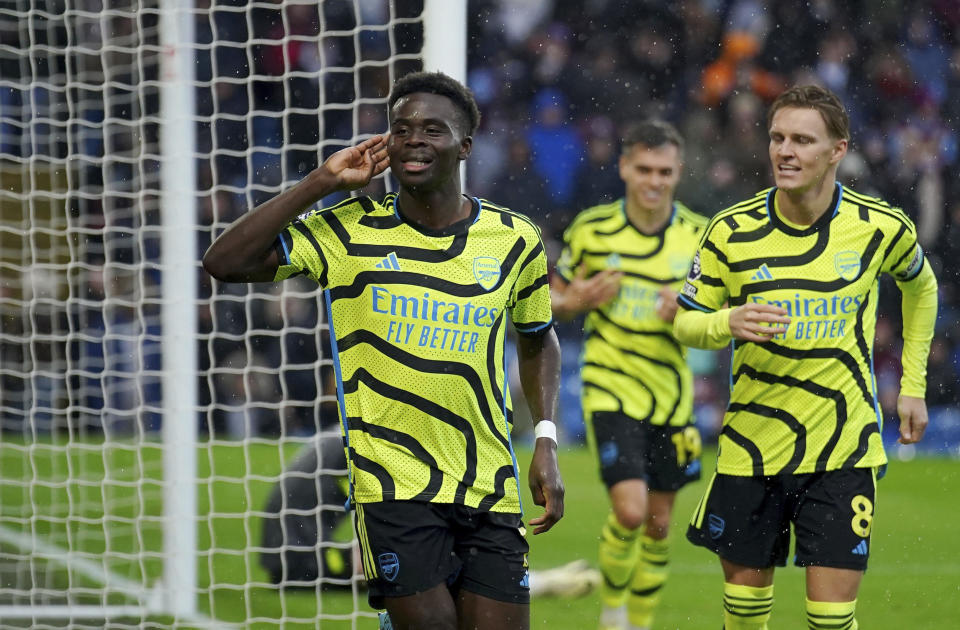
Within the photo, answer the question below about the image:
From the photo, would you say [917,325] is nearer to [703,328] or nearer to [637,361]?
[703,328]

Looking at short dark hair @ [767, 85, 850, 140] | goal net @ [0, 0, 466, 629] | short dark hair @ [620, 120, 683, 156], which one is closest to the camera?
short dark hair @ [767, 85, 850, 140]

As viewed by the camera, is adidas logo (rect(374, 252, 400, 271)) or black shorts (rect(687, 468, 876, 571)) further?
black shorts (rect(687, 468, 876, 571))

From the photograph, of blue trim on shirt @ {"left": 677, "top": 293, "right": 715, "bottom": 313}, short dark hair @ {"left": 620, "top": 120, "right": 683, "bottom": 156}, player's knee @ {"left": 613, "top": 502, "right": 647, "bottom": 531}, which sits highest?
short dark hair @ {"left": 620, "top": 120, "right": 683, "bottom": 156}

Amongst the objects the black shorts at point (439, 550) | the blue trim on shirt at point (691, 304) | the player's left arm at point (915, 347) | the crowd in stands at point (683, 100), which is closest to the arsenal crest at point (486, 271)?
the black shorts at point (439, 550)

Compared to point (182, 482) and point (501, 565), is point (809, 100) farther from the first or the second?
point (182, 482)

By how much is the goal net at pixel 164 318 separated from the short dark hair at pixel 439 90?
1.02m

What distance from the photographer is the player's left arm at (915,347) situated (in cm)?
Result: 471

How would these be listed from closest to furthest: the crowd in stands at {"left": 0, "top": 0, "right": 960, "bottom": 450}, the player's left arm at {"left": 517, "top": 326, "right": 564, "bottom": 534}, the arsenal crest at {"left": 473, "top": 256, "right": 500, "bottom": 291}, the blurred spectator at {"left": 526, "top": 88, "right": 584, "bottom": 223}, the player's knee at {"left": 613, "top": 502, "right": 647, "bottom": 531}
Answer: the arsenal crest at {"left": 473, "top": 256, "right": 500, "bottom": 291} < the player's left arm at {"left": 517, "top": 326, "right": 564, "bottom": 534} < the player's knee at {"left": 613, "top": 502, "right": 647, "bottom": 531} < the crowd in stands at {"left": 0, "top": 0, "right": 960, "bottom": 450} < the blurred spectator at {"left": 526, "top": 88, "right": 584, "bottom": 223}

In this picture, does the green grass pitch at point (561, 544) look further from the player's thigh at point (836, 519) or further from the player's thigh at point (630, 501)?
the player's thigh at point (836, 519)

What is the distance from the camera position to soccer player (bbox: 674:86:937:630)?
14.6 ft

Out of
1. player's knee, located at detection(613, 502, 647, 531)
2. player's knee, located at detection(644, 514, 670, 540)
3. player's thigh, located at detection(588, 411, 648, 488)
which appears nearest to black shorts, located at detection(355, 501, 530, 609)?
player's knee, located at detection(613, 502, 647, 531)

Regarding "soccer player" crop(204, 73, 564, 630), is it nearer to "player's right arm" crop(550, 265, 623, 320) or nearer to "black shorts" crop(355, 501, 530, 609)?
"black shorts" crop(355, 501, 530, 609)

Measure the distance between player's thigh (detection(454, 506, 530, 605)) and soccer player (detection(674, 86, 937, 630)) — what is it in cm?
108

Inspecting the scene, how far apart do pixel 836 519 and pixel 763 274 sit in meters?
0.87
